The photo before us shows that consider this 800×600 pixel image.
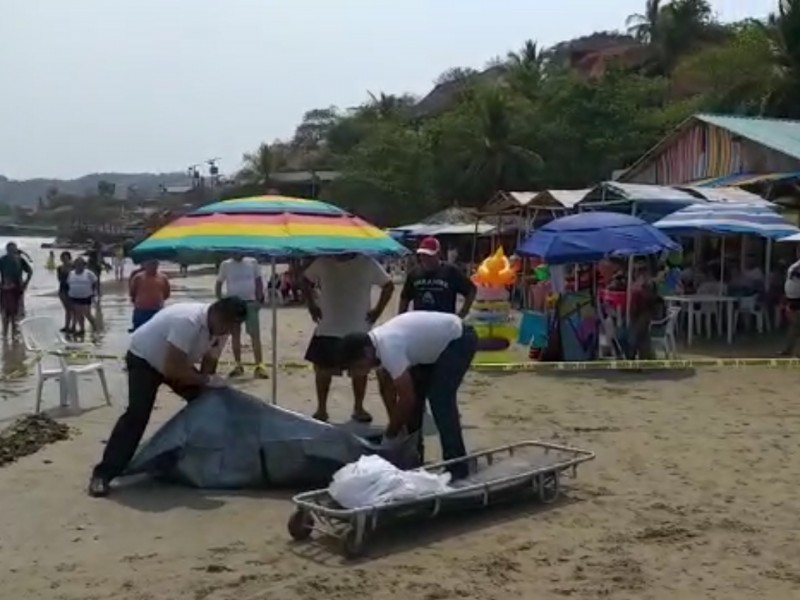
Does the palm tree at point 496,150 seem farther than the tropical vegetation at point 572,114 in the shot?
Yes

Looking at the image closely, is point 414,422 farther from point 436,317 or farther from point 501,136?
point 501,136

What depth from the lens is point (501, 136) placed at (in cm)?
4756

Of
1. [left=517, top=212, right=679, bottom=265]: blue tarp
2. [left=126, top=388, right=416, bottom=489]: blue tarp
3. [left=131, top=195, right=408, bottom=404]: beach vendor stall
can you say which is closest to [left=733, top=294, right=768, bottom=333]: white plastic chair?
[left=517, top=212, right=679, bottom=265]: blue tarp

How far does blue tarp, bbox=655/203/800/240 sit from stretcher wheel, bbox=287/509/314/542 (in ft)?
35.9

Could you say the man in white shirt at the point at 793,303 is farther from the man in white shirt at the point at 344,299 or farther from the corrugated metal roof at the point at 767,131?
the man in white shirt at the point at 344,299

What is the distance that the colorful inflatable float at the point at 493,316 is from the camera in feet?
50.8

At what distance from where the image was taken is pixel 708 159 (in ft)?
80.2

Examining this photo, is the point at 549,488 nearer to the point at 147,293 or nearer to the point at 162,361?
the point at 162,361

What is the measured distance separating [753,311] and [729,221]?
2134 mm

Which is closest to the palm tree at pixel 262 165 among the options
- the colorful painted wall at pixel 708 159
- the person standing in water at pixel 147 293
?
the colorful painted wall at pixel 708 159

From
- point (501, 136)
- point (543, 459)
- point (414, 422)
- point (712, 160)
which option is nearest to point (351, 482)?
point (414, 422)

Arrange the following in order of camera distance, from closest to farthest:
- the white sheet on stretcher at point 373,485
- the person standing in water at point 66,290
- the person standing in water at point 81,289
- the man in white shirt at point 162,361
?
the white sheet on stretcher at point 373,485, the man in white shirt at point 162,361, the person standing in water at point 81,289, the person standing in water at point 66,290

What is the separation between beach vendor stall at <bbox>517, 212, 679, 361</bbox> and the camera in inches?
526

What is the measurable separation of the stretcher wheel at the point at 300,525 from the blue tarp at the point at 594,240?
25.2ft
